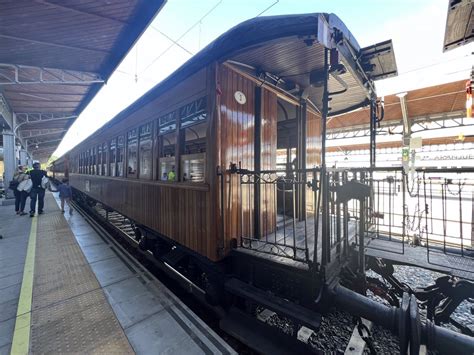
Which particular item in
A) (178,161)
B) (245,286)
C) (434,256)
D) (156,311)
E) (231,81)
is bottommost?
(156,311)

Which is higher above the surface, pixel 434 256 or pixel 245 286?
pixel 434 256

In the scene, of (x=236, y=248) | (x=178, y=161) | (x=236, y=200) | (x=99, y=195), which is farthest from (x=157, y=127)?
(x=99, y=195)

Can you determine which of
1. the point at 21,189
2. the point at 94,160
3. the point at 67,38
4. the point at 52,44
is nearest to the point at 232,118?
the point at 67,38

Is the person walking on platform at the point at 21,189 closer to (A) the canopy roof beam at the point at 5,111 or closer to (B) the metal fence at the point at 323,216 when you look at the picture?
(A) the canopy roof beam at the point at 5,111

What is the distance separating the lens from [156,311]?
8.55ft

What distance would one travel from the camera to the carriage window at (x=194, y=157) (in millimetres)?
2936

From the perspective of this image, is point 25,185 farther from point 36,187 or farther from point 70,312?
point 70,312

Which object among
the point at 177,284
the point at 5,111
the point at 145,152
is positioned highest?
the point at 5,111

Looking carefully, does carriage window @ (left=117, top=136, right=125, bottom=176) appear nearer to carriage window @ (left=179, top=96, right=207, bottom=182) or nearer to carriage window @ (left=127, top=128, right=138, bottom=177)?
carriage window @ (left=127, top=128, right=138, bottom=177)

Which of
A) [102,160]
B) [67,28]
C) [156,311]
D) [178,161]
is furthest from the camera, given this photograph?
[102,160]

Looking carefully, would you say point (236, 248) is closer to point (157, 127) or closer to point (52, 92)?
point (157, 127)

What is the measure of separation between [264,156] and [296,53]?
1.36 metres

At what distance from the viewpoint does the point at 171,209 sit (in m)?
3.42

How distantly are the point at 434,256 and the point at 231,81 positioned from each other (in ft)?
10.2
